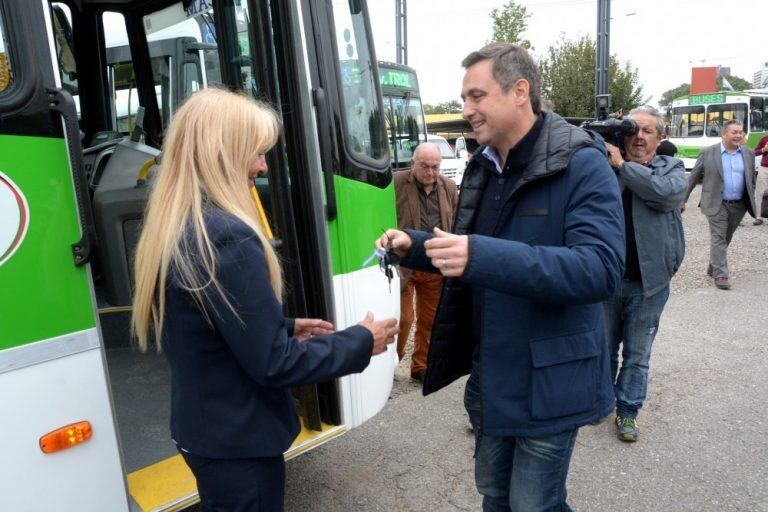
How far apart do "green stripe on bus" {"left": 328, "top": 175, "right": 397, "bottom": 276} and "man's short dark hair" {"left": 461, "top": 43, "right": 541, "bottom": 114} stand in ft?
3.47

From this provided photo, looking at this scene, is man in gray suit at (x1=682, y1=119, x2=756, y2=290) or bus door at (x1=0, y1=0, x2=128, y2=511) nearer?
bus door at (x1=0, y1=0, x2=128, y2=511)

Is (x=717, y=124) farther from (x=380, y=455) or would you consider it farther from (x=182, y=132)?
(x=182, y=132)

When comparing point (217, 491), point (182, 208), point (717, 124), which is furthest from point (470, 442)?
point (717, 124)

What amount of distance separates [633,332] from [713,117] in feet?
74.4

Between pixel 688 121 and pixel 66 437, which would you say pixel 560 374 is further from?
pixel 688 121

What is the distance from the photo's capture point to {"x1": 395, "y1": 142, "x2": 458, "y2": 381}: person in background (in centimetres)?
468

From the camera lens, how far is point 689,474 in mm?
3311

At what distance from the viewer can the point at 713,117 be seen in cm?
2264

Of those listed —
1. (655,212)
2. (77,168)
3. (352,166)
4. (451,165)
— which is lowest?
(451,165)

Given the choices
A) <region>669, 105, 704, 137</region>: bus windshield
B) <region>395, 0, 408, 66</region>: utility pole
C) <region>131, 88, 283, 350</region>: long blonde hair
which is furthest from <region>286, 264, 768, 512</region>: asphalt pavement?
<region>669, 105, 704, 137</region>: bus windshield

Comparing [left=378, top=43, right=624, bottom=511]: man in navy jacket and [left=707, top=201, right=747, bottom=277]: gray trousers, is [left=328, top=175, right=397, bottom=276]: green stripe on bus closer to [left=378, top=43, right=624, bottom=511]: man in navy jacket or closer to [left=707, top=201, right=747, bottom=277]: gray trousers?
[left=378, top=43, right=624, bottom=511]: man in navy jacket

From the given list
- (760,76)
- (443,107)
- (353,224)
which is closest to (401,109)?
(353,224)

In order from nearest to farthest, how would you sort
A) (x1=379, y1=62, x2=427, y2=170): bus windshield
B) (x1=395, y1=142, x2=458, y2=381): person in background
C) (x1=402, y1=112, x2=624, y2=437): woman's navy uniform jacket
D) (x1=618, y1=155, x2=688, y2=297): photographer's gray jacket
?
(x1=402, y1=112, x2=624, y2=437): woman's navy uniform jacket → (x1=618, y1=155, x2=688, y2=297): photographer's gray jacket → (x1=395, y1=142, x2=458, y2=381): person in background → (x1=379, y1=62, x2=427, y2=170): bus windshield

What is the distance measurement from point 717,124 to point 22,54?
82.7 ft
